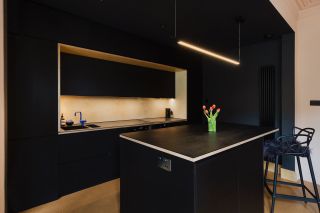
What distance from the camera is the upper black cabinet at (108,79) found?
262 cm

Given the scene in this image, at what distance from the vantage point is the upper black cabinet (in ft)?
8.60

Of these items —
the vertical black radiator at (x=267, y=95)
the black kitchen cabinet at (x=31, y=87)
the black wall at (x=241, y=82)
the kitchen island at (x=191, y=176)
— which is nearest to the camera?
the kitchen island at (x=191, y=176)

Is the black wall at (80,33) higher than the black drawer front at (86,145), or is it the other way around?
the black wall at (80,33)

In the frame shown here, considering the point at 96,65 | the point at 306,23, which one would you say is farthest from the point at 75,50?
the point at 306,23

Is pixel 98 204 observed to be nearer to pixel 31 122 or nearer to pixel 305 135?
pixel 31 122

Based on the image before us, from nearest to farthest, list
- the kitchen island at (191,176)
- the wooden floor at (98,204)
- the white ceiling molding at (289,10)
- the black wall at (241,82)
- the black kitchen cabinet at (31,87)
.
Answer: the kitchen island at (191,176), the black kitchen cabinet at (31,87), the wooden floor at (98,204), the white ceiling molding at (289,10), the black wall at (241,82)

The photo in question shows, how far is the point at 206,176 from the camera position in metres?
1.30

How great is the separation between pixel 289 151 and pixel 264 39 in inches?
94.0

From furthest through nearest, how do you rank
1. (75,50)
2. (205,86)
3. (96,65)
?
(205,86)
(96,65)
(75,50)

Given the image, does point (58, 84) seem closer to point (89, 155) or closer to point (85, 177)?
point (89, 155)

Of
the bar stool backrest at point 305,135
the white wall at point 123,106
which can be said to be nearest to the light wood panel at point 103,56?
the white wall at point 123,106

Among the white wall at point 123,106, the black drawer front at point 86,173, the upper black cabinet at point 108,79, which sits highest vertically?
the upper black cabinet at point 108,79

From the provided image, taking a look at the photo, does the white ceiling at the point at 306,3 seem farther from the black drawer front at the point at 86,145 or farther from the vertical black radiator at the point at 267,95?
the black drawer front at the point at 86,145

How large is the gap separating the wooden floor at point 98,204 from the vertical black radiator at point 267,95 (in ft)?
4.50
